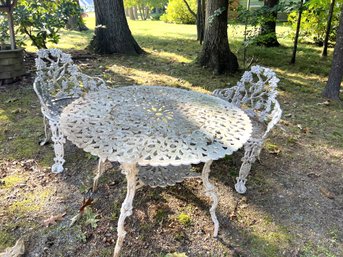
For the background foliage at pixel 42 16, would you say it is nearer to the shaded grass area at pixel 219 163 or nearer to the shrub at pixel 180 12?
the shaded grass area at pixel 219 163

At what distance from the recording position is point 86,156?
323cm

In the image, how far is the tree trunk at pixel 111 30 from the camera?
7.16 meters

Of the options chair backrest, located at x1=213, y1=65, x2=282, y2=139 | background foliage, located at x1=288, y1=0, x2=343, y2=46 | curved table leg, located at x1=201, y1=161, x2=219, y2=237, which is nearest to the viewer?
curved table leg, located at x1=201, y1=161, x2=219, y2=237

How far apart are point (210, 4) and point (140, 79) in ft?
7.16

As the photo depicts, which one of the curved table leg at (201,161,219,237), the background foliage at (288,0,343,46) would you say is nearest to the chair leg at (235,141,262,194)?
the curved table leg at (201,161,219,237)

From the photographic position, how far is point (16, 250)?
6.59 ft

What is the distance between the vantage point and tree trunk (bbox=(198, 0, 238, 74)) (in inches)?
237

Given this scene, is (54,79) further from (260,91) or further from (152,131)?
(260,91)

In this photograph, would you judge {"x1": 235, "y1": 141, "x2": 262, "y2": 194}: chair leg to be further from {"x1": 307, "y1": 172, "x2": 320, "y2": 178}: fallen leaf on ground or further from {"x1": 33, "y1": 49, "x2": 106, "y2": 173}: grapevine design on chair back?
{"x1": 33, "y1": 49, "x2": 106, "y2": 173}: grapevine design on chair back

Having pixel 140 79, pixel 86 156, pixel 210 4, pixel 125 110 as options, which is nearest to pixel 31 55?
pixel 140 79

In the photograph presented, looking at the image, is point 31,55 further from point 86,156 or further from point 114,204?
point 114,204

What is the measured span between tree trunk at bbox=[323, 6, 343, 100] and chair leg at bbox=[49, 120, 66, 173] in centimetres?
471

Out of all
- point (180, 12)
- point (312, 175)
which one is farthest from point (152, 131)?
point (180, 12)

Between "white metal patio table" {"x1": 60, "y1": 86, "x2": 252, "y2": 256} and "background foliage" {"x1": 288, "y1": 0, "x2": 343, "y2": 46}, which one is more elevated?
"background foliage" {"x1": 288, "y1": 0, "x2": 343, "y2": 46}
